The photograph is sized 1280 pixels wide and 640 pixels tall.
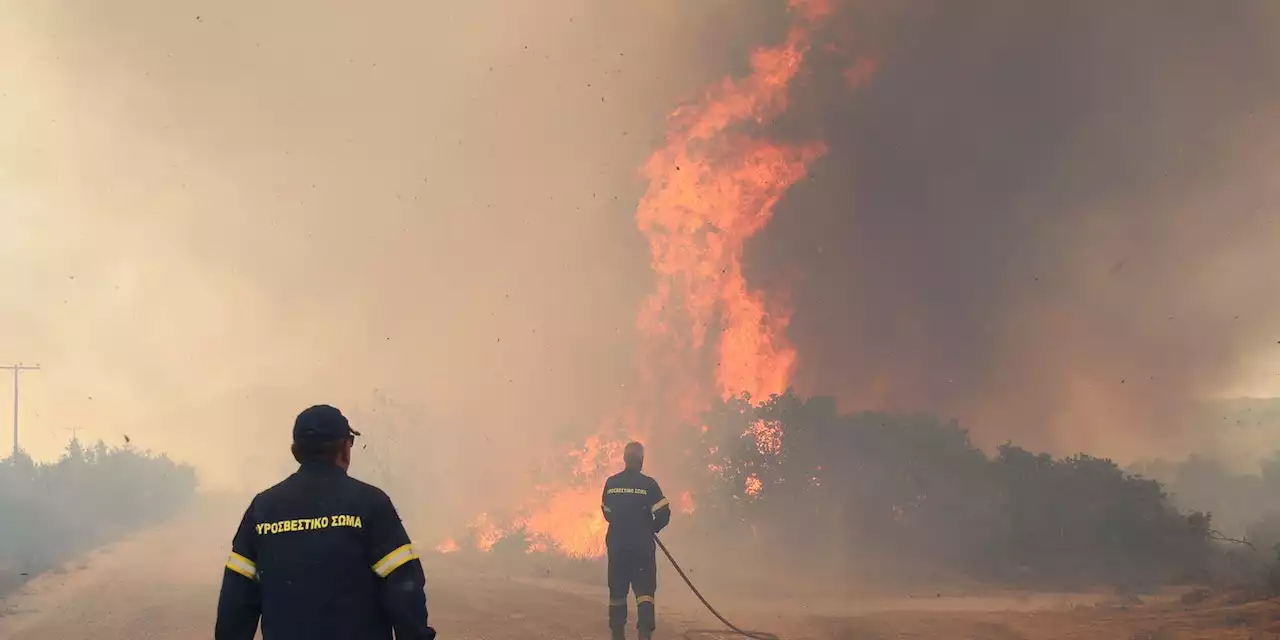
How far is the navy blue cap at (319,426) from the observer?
12.0ft

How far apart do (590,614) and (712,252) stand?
1319 centimetres

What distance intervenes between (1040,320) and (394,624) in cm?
2399

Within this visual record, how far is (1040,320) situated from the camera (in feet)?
77.2

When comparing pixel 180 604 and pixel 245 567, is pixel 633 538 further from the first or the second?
pixel 180 604

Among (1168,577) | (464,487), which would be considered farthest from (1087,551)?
(464,487)

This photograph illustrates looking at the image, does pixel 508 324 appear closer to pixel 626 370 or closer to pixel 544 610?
pixel 626 370

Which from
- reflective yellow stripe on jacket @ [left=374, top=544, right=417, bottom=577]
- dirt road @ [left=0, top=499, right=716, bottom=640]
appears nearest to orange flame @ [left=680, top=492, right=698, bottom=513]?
dirt road @ [left=0, top=499, right=716, bottom=640]

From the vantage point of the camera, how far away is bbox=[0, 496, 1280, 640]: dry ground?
11148 mm

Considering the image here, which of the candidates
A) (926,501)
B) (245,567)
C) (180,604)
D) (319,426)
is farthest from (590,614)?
(319,426)

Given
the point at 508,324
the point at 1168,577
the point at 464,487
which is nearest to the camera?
the point at 1168,577

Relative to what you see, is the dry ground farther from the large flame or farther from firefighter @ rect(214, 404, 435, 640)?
firefighter @ rect(214, 404, 435, 640)

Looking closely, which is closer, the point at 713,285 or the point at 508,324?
the point at 713,285

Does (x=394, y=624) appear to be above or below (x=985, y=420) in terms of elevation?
below

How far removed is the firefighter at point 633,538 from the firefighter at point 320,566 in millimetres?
6065
